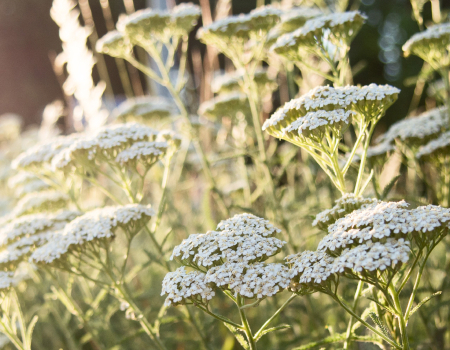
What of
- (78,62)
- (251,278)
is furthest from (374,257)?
(78,62)

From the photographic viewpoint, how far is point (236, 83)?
11.7 ft

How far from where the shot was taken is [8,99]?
1060 cm

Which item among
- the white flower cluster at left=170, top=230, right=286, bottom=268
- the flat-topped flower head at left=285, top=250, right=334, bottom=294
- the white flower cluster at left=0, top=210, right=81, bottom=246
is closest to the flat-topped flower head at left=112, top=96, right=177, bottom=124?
the white flower cluster at left=0, top=210, right=81, bottom=246

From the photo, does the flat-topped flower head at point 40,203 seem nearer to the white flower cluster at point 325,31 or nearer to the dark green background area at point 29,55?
the white flower cluster at point 325,31

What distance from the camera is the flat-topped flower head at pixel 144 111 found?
3.67 metres

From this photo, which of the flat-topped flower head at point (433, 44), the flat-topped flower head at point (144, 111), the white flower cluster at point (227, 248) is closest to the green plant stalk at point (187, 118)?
the flat-topped flower head at point (144, 111)

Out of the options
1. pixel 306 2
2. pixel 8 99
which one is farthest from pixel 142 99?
pixel 8 99

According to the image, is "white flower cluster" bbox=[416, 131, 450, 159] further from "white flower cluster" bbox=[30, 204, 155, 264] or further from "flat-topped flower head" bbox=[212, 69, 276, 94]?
"white flower cluster" bbox=[30, 204, 155, 264]

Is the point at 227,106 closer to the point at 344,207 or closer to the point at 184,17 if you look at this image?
the point at 184,17

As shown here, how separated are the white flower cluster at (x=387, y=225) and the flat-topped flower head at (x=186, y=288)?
480 mm

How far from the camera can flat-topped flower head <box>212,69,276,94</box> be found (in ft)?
11.1

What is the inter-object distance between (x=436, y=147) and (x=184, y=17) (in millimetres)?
1980

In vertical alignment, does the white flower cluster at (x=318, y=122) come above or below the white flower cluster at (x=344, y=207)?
above

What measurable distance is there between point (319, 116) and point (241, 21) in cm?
118
